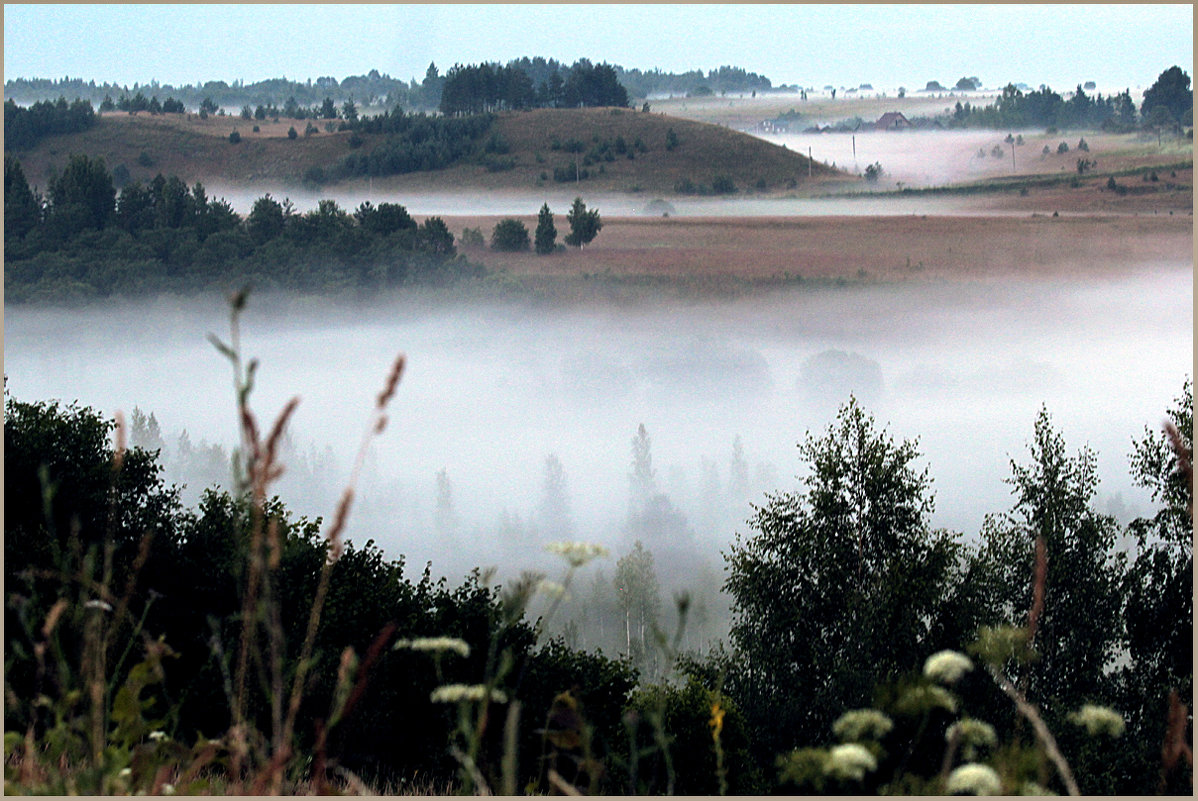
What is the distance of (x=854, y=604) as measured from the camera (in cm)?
2684

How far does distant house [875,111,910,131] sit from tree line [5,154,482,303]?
67762mm

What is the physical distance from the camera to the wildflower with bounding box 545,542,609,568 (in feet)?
13.9

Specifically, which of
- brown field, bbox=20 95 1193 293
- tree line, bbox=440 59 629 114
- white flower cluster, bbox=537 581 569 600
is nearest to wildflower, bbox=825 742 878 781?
white flower cluster, bbox=537 581 569 600

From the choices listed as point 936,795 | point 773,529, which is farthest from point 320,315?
point 936,795

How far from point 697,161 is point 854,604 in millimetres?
136127

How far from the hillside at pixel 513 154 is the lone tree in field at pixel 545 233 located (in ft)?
24.0

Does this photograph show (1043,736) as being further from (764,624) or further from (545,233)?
(545,233)

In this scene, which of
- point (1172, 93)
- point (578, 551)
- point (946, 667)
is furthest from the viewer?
point (1172, 93)

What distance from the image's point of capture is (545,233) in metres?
169

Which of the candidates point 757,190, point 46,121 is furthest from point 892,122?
point 46,121

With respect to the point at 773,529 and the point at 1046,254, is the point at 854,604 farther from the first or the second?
the point at 1046,254

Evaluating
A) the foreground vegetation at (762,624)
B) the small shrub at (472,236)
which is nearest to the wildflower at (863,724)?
the foreground vegetation at (762,624)

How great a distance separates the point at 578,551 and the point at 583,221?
529 feet

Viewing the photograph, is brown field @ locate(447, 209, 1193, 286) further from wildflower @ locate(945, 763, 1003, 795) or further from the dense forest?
wildflower @ locate(945, 763, 1003, 795)
